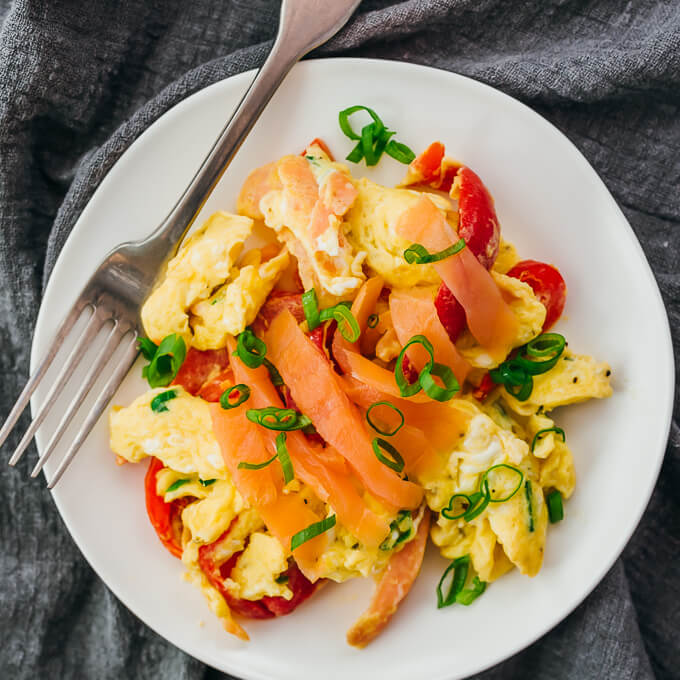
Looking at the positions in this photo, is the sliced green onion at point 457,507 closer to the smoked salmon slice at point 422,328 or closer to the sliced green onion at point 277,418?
the smoked salmon slice at point 422,328

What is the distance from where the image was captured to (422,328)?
2209 mm

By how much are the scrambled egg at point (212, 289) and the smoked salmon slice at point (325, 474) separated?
163mm

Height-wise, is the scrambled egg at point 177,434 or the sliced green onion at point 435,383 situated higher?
the sliced green onion at point 435,383

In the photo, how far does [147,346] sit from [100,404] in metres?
0.25

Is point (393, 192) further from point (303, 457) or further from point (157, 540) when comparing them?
point (157, 540)

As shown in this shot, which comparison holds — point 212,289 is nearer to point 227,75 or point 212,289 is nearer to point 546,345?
point 227,75

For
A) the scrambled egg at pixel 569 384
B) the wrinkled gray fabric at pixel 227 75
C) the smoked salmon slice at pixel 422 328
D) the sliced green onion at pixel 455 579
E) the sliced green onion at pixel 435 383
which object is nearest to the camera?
the sliced green onion at pixel 435 383

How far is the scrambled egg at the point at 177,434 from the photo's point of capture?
7.77ft

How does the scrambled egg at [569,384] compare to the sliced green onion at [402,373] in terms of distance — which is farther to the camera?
the scrambled egg at [569,384]

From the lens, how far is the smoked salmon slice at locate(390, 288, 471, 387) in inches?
86.7

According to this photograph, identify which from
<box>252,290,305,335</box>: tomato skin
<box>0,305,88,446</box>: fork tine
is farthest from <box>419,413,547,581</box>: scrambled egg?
<box>0,305,88,446</box>: fork tine

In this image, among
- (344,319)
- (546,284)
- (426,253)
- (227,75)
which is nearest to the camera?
(426,253)

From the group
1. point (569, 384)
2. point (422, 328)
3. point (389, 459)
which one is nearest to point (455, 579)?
point (389, 459)

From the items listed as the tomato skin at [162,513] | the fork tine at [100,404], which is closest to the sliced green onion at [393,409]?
the tomato skin at [162,513]
